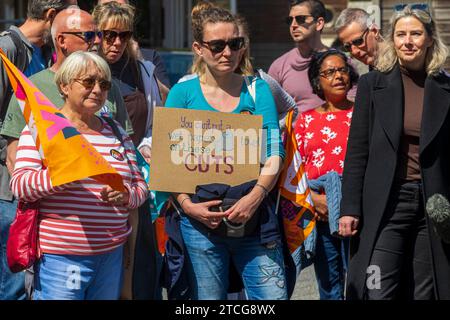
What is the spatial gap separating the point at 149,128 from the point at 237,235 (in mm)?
1273

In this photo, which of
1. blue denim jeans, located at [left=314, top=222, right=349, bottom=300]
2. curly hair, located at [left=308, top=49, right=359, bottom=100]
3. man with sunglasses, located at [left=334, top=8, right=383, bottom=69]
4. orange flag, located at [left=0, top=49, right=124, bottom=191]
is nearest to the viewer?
orange flag, located at [left=0, top=49, right=124, bottom=191]

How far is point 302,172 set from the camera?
18.2 feet

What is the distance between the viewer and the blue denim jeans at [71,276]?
4.84 metres

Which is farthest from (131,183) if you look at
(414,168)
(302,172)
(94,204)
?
(414,168)

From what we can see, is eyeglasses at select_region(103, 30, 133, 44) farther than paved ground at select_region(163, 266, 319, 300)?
No

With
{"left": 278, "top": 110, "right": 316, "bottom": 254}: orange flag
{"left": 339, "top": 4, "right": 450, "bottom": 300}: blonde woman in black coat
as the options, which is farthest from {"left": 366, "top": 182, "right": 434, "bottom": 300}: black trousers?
{"left": 278, "top": 110, "right": 316, "bottom": 254}: orange flag

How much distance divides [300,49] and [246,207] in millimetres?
2539

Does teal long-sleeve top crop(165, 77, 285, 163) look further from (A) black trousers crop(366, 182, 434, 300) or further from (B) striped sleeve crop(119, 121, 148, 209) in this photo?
(A) black trousers crop(366, 182, 434, 300)

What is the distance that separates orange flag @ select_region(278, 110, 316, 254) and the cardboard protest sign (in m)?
0.34

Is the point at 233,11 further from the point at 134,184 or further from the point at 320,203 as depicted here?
the point at 134,184

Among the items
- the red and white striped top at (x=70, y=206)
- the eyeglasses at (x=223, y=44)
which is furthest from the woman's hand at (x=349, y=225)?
the red and white striped top at (x=70, y=206)

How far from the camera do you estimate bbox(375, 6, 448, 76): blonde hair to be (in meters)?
5.32

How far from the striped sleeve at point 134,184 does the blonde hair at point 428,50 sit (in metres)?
1.45
